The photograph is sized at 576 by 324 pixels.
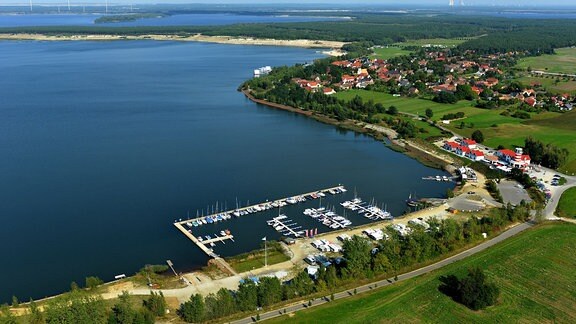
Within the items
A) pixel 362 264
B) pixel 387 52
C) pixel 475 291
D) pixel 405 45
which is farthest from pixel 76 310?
pixel 405 45

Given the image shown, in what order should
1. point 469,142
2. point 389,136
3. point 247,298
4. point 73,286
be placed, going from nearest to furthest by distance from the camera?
point 247,298 < point 73,286 < point 469,142 < point 389,136

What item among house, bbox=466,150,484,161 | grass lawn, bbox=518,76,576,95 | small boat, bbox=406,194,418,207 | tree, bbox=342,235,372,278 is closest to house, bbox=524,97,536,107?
grass lawn, bbox=518,76,576,95

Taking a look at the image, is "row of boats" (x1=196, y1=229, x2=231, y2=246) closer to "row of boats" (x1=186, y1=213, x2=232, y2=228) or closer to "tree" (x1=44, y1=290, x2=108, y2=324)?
"row of boats" (x1=186, y1=213, x2=232, y2=228)

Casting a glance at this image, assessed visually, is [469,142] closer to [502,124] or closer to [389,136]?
[389,136]

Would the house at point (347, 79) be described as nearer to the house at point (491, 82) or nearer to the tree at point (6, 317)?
the house at point (491, 82)

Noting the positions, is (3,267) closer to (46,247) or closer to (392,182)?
(46,247)

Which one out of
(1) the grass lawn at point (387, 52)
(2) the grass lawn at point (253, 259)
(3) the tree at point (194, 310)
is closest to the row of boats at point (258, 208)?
(2) the grass lawn at point (253, 259)
